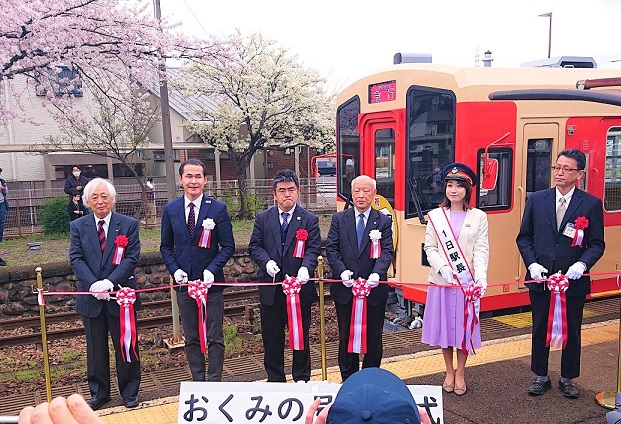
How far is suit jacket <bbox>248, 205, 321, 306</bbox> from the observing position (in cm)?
470

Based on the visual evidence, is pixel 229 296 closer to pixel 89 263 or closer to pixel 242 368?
pixel 242 368

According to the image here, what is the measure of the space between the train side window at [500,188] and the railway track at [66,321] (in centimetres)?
376

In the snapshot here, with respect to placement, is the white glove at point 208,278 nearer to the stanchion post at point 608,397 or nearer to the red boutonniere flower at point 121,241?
the red boutonniere flower at point 121,241

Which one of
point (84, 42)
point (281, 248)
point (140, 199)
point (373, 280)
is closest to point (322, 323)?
point (373, 280)

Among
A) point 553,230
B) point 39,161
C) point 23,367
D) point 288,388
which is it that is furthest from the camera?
point 39,161

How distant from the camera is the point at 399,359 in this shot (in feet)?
17.4

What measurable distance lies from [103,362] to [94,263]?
0.81 m

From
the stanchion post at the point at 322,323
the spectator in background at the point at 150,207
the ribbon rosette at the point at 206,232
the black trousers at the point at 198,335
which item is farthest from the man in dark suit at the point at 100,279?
the spectator in background at the point at 150,207

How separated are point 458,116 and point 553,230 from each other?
2.10 meters

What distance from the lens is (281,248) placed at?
4719mm

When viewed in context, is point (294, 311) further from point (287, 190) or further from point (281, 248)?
point (287, 190)

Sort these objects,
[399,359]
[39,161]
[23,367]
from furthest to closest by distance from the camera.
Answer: [39,161]
[23,367]
[399,359]

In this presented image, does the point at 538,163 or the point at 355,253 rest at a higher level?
the point at 538,163

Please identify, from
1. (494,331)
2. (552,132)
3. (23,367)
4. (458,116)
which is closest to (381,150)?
(458,116)
